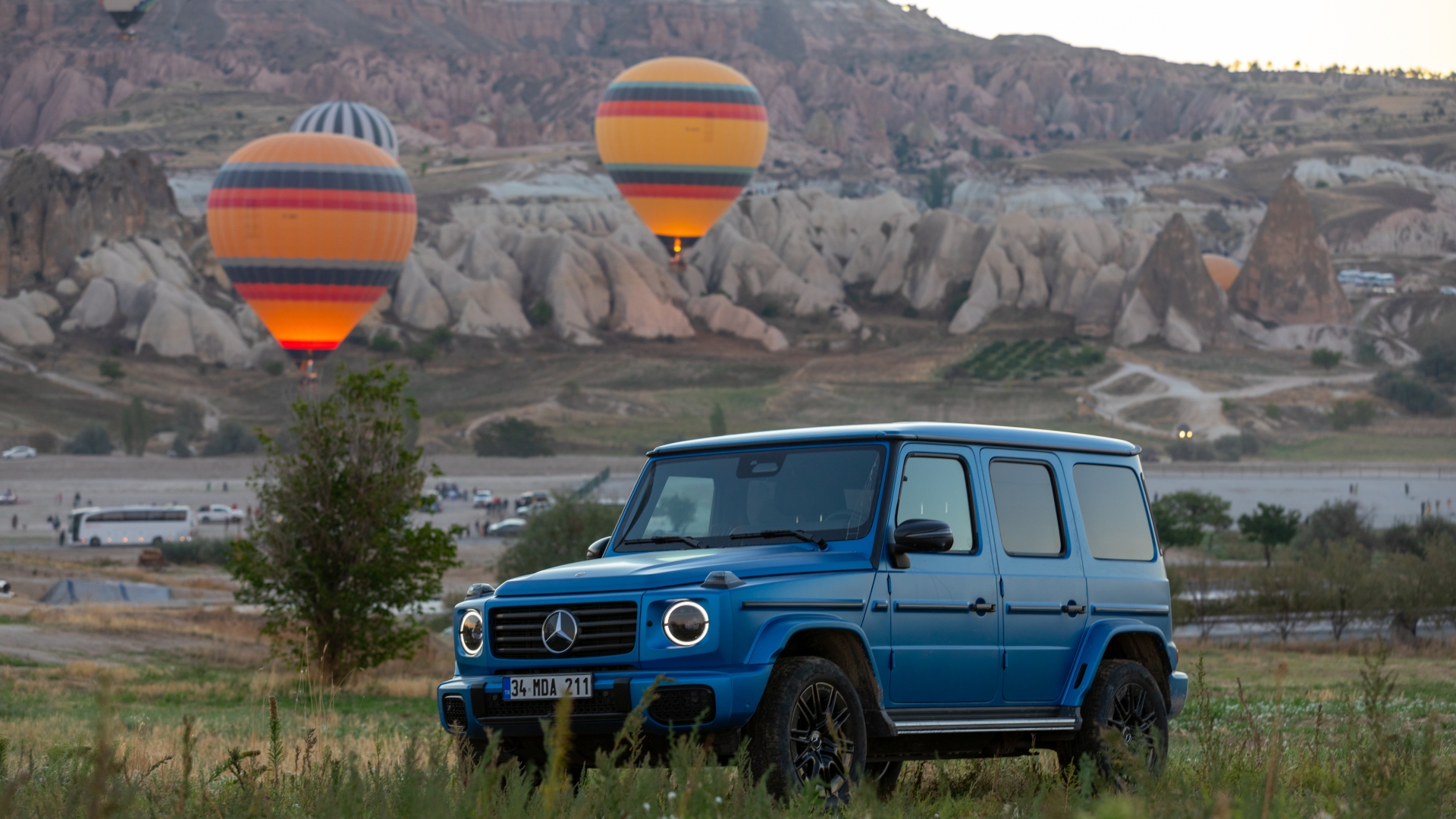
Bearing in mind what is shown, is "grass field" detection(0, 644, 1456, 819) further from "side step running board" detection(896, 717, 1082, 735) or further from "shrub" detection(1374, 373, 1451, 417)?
"shrub" detection(1374, 373, 1451, 417)

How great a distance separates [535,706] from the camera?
725 cm

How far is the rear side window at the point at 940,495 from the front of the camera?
8031 mm

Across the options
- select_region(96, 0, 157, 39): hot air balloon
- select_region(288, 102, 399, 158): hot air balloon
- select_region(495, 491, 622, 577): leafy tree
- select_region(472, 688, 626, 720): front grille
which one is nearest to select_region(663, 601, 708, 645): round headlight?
select_region(472, 688, 626, 720): front grille

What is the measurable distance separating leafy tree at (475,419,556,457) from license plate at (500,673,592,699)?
103202 millimetres

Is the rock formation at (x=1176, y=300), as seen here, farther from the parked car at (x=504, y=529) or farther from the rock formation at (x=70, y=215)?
the rock formation at (x=70, y=215)

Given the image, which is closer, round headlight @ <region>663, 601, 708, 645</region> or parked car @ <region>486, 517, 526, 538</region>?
round headlight @ <region>663, 601, 708, 645</region>

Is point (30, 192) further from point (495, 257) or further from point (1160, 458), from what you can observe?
point (1160, 458)

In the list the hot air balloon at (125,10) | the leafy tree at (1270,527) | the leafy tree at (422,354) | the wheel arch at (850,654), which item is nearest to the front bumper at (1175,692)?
the wheel arch at (850,654)

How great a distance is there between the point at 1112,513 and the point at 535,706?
4.04 m

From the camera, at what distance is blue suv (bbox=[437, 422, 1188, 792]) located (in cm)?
699

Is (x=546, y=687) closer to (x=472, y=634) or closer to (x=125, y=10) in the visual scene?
(x=472, y=634)

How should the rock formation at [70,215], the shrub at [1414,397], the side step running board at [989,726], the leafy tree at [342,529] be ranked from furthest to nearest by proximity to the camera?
1. the rock formation at [70,215]
2. the shrub at [1414,397]
3. the leafy tree at [342,529]
4. the side step running board at [989,726]

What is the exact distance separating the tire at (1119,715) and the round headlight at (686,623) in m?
2.61

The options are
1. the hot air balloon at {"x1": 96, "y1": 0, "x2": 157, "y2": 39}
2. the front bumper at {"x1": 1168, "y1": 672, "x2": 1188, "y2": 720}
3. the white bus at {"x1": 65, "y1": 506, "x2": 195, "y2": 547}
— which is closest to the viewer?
the front bumper at {"x1": 1168, "y1": 672, "x2": 1188, "y2": 720}
